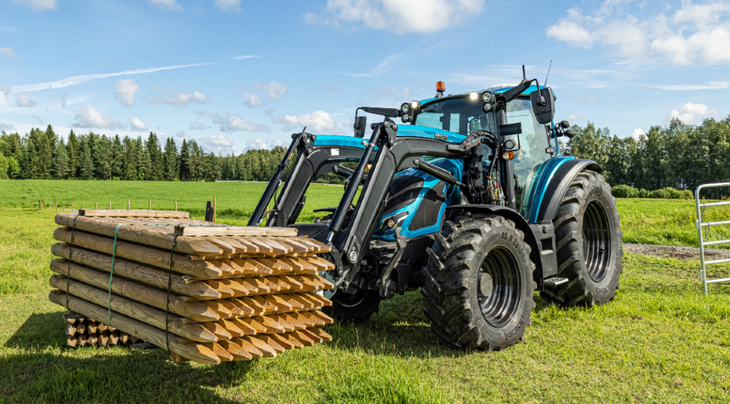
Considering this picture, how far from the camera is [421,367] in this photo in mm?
4312

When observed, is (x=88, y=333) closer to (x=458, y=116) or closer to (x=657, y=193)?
(x=458, y=116)

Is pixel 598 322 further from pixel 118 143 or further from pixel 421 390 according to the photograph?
pixel 118 143

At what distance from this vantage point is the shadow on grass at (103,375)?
3.84m

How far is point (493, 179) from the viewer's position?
570cm

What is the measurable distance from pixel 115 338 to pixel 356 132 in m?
3.62

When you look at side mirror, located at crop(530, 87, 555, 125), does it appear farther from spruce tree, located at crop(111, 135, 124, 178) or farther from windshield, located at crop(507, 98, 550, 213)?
spruce tree, located at crop(111, 135, 124, 178)

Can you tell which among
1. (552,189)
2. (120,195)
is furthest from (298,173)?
(120,195)

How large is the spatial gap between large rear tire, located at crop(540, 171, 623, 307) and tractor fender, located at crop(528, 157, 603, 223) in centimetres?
15

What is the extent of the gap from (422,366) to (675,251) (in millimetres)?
9842

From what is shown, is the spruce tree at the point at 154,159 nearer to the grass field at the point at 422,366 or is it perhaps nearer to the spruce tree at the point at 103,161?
the spruce tree at the point at 103,161

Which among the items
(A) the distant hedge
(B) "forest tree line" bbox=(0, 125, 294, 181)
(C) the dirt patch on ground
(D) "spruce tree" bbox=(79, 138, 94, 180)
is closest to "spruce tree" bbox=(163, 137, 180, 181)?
(B) "forest tree line" bbox=(0, 125, 294, 181)

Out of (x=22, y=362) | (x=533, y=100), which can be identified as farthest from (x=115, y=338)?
(x=533, y=100)

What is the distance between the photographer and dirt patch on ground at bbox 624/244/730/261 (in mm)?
10453

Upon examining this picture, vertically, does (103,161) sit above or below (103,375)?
above
